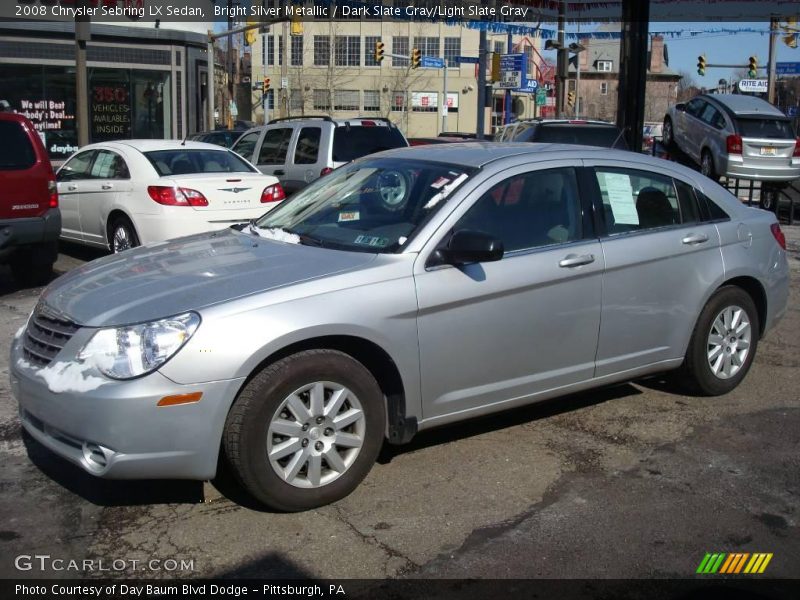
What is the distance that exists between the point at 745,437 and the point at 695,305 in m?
0.86

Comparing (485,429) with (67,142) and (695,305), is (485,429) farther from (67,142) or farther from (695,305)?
(67,142)

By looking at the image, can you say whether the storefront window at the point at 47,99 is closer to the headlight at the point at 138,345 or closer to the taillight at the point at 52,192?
the taillight at the point at 52,192

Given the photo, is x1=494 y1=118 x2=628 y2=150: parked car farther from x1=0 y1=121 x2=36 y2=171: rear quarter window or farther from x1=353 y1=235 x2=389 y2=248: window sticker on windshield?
x1=353 y1=235 x2=389 y2=248: window sticker on windshield

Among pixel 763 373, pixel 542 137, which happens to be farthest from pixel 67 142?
pixel 763 373

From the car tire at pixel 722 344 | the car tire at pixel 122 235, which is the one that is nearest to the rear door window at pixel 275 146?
the car tire at pixel 122 235

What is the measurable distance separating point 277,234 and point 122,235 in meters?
5.96

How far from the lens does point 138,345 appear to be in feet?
12.8

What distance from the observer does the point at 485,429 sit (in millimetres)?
5457

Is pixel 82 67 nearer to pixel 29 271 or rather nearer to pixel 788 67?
pixel 29 271

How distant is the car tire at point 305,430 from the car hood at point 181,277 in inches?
16.6

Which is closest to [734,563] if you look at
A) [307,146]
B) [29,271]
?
[29,271]

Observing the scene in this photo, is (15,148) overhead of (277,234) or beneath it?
overhead

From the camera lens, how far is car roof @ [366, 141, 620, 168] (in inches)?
204

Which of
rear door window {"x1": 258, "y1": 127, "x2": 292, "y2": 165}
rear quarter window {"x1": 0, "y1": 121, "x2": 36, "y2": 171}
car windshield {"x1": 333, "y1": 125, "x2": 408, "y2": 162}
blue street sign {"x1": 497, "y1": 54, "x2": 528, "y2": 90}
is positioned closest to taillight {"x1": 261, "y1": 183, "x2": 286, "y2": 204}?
car windshield {"x1": 333, "y1": 125, "x2": 408, "y2": 162}
